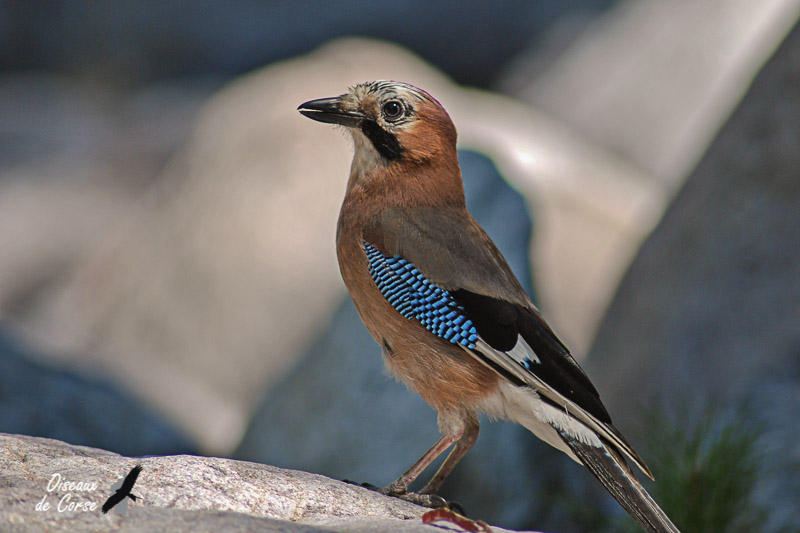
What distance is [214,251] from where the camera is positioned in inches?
424

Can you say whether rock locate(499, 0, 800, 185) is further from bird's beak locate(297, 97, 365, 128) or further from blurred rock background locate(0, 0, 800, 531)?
bird's beak locate(297, 97, 365, 128)

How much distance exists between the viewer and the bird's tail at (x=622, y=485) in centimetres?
420

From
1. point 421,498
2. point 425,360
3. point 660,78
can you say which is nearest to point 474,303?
point 425,360

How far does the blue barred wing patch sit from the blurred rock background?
9.33ft

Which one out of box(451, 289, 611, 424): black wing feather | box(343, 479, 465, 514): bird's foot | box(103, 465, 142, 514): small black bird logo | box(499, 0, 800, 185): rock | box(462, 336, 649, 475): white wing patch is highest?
box(499, 0, 800, 185): rock

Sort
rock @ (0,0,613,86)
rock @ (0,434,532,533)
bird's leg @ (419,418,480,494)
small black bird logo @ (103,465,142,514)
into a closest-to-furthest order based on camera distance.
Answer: rock @ (0,434,532,533), small black bird logo @ (103,465,142,514), bird's leg @ (419,418,480,494), rock @ (0,0,613,86)

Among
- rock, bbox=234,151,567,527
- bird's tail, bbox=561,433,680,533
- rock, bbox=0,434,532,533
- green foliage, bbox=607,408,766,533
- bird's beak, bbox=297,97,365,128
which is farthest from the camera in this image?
rock, bbox=234,151,567,527

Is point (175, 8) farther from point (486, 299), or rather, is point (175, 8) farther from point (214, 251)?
point (486, 299)

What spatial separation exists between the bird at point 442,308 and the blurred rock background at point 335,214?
244cm

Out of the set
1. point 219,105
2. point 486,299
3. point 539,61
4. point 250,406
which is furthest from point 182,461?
point 539,61

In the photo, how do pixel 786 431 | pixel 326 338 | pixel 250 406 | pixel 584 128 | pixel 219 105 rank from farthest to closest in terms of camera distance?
pixel 584 128 < pixel 219 105 < pixel 250 406 < pixel 326 338 < pixel 786 431

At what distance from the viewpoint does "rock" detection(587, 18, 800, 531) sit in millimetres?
6961

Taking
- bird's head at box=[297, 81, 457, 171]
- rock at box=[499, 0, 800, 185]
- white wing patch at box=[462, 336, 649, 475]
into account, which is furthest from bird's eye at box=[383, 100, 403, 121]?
rock at box=[499, 0, 800, 185]

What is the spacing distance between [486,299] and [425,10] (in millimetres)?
14802
